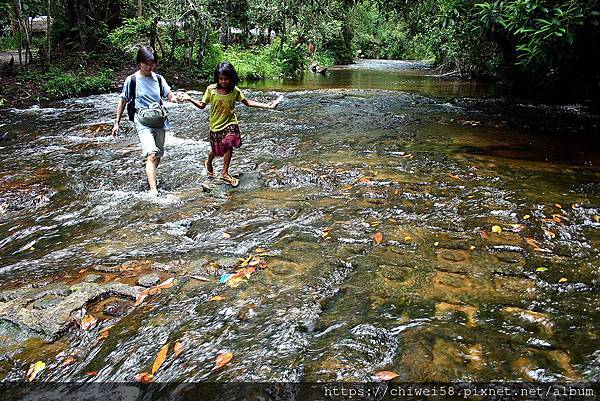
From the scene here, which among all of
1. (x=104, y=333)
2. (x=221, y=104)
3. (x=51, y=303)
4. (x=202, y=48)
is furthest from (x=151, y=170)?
(x=202, y=48)

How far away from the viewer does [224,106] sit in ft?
19.8

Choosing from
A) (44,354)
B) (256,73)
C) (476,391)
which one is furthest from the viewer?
(256,73)

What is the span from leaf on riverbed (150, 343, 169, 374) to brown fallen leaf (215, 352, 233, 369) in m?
0.35

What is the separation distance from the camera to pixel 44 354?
9.15 ft

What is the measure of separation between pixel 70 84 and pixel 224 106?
37.7ft

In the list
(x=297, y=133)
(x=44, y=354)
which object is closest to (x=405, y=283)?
(x=44, y=354)

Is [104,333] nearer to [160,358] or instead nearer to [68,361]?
[68,361]

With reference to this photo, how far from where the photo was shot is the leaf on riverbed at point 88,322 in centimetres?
305

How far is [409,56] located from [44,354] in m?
56.2

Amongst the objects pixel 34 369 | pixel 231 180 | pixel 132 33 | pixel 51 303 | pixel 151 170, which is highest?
pixel 132 33

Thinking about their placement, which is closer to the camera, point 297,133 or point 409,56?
point 297,133

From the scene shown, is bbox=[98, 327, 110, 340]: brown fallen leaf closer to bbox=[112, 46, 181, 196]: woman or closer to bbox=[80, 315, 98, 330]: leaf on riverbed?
bbox=[80, 315, 98, 330]: leaf on riverbed

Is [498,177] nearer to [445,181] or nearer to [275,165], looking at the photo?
[445,181]

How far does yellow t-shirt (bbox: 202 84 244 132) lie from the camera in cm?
596
